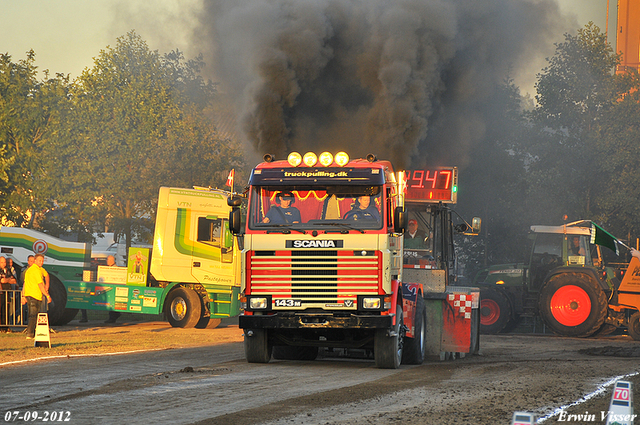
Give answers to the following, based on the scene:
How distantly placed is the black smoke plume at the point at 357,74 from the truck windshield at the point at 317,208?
5272mm

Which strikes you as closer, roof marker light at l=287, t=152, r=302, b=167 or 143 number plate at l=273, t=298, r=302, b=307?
143 number plate at l=273, t=298, r=302, b=307

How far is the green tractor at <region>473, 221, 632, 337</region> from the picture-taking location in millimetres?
20906

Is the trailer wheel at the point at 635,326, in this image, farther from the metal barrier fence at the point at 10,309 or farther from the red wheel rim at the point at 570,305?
the metal barrier fence at the point at 10,309

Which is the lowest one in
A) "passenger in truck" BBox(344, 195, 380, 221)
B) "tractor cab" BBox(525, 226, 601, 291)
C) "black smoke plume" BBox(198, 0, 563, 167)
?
"passenger in truck" BBox(344, 195, 380, 221)

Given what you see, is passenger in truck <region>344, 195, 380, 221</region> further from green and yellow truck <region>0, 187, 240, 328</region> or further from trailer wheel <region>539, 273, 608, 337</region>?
trailer wheel <region>539, 273, 608, 337</region>

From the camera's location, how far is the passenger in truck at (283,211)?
39.4 ft

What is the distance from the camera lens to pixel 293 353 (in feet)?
46.0

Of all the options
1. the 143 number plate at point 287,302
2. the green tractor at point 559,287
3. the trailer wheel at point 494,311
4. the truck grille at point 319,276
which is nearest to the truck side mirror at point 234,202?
the truck grille at point 319,276

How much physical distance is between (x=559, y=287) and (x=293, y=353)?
9.81 metres

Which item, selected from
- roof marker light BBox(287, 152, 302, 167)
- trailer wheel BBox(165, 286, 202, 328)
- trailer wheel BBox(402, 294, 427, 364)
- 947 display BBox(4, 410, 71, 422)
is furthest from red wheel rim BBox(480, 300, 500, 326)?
947 display BBox(4, 410, 71, 422)

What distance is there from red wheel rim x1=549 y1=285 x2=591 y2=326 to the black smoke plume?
15.8ft

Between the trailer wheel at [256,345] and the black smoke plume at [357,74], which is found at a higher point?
the black smoke plume at [357,74]

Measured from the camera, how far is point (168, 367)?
1207 cm

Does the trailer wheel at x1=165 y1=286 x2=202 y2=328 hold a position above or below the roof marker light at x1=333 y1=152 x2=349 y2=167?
below
